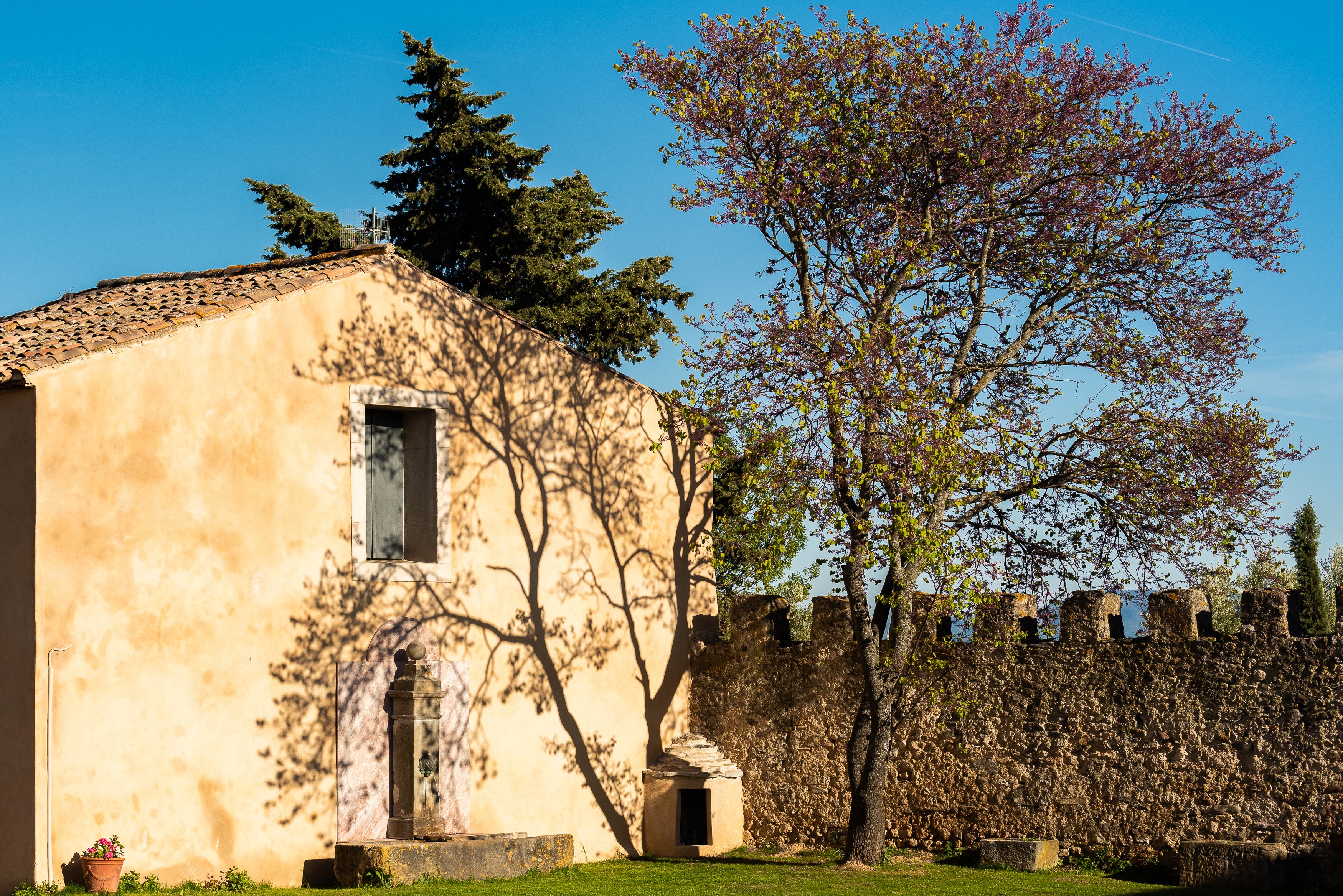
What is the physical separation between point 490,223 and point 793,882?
50.6 feet

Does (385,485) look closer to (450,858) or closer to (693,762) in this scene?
(450,858)

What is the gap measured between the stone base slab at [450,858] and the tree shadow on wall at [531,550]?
0.76 m

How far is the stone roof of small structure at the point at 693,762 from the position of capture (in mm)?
15727

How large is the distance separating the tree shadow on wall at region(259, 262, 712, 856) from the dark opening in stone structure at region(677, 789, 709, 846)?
1.74ft

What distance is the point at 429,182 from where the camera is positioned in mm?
24953

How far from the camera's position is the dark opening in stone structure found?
616 inches

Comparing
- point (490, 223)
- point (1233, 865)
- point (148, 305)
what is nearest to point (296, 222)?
point (490, 223)

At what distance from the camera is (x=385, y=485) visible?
14.3 metres

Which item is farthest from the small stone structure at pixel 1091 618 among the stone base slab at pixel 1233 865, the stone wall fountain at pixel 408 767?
the stone wall fountain at pixel 408 767

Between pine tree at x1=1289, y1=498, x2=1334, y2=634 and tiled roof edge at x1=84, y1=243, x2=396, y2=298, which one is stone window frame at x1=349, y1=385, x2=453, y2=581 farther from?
pine tree at x1=1289, y1=498, x2=1334, y2=634

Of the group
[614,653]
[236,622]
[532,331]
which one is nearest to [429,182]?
[532,331]

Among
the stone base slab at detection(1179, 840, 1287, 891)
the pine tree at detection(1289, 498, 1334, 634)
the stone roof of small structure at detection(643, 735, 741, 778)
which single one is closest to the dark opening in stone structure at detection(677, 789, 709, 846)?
the stone roof of small structure at detection(643, 735, 741, 778)

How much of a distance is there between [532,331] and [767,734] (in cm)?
560

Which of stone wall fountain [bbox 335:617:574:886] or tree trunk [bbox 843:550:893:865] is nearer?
stone wall fountain [bbox 335:617:574:886]
